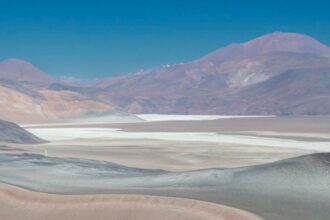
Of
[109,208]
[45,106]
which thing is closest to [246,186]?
[109,208]

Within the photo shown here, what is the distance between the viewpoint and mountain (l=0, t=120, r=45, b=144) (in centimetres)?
3678

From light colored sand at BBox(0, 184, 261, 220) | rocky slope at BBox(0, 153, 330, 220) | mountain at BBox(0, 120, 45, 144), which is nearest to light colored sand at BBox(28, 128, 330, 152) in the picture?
mountain at BBox(0, 120, 45, 144)

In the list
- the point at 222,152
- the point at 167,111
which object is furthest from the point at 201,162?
the point at 167,111

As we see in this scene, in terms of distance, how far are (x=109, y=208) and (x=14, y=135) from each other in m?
30.2

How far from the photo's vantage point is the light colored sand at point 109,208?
349 inches

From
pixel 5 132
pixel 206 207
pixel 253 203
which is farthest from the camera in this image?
pixel 5 132

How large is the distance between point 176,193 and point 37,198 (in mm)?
2457

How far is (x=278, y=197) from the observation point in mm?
10555

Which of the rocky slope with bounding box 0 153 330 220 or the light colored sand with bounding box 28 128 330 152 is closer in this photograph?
the rocky slope with bounding box 0 153 330 220

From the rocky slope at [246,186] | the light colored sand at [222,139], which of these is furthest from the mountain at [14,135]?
the rocky slope at [246,186]

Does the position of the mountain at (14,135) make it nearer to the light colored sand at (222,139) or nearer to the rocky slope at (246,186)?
the light colored sand at (222,139)

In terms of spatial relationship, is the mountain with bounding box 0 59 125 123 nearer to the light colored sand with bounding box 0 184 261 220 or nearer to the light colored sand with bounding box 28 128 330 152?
the light colored sand with bounding box 28 128 330 152

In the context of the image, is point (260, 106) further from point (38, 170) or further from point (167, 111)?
point (38, 170)

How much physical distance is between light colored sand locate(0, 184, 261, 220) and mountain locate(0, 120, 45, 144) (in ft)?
87.3
